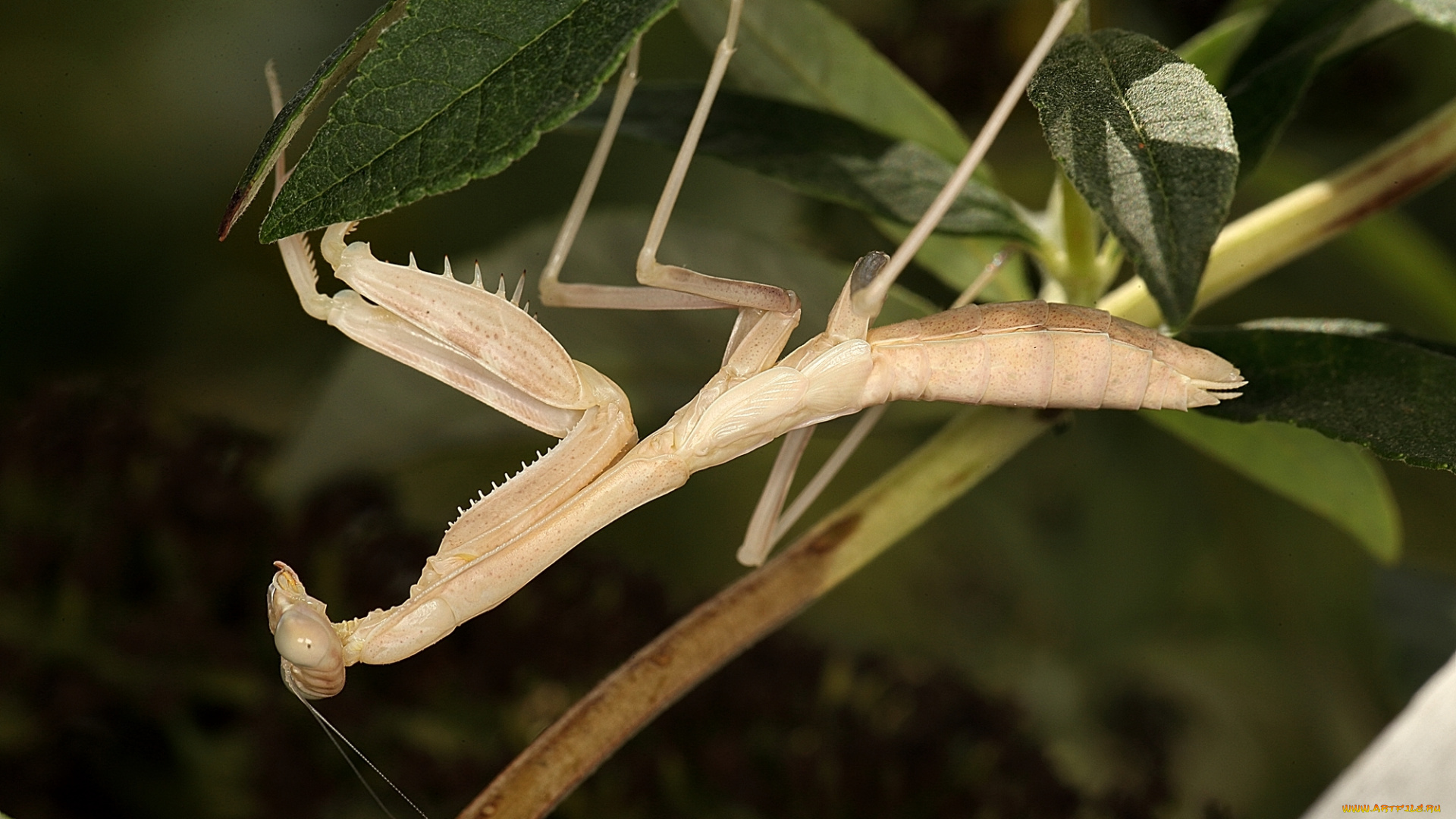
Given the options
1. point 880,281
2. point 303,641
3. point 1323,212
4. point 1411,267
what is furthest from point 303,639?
point 1411,267

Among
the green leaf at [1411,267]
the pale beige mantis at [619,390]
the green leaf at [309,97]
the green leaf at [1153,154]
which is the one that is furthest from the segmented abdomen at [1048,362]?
the green leaf at [1411,267]

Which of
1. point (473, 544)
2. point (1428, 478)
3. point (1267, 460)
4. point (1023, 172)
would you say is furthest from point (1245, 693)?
point (473, 544)

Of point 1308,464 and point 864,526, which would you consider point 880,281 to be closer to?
point 864,526

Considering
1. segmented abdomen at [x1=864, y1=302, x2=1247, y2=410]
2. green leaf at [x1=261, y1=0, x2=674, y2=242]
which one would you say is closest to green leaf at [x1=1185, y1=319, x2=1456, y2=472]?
segmented abdomen at [x1=864, y1=302, x2=1247, y2=410]

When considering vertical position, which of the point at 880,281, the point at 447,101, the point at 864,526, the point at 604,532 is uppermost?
the point at 447,101

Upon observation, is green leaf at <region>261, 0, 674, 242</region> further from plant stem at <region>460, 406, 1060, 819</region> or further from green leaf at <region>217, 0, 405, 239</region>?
plant stem at <region>460, 406, 1060, 819</region>

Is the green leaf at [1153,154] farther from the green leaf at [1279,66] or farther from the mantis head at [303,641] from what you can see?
the mantis head at [303,641]
